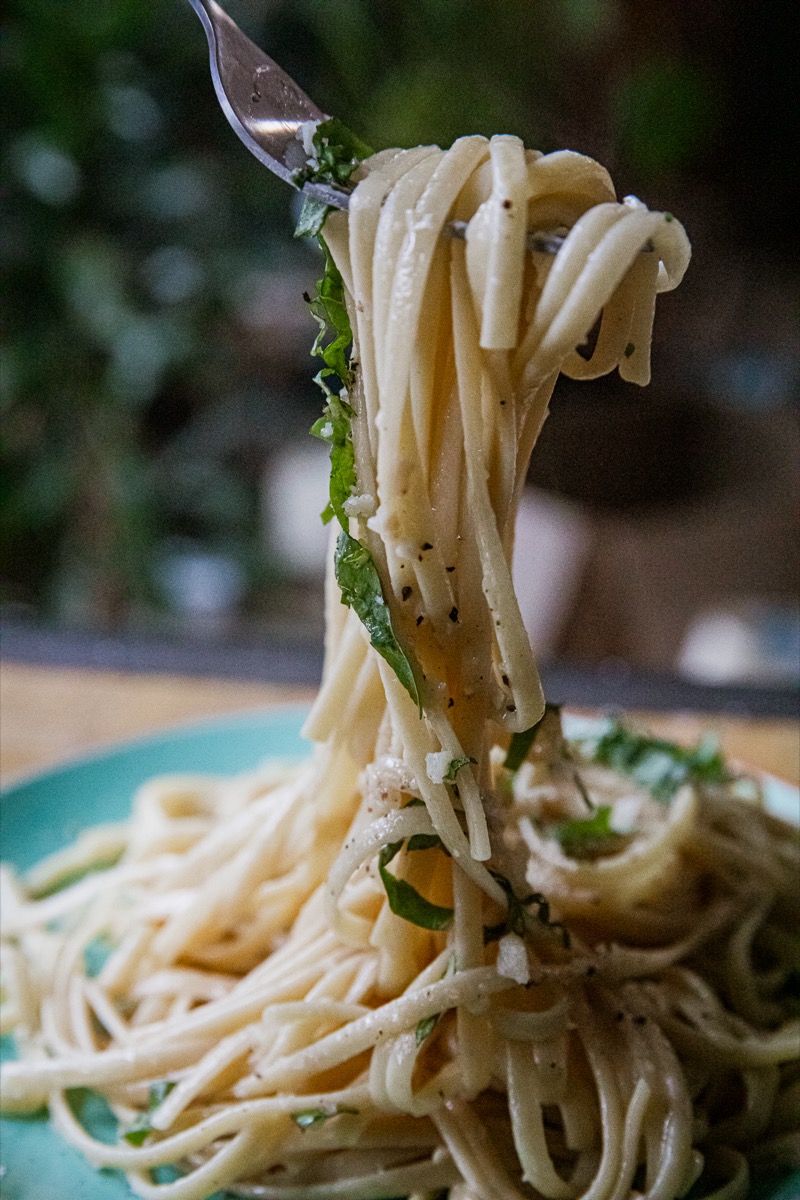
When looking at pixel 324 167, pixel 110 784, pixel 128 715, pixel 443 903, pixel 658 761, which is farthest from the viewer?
pixel 128 715

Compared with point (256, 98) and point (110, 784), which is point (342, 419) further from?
point (110, 784)

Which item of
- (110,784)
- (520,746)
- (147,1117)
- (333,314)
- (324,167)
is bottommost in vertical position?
A: (147,1117)

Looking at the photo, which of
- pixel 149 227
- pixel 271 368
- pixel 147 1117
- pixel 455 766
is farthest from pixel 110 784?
pixel 271 368

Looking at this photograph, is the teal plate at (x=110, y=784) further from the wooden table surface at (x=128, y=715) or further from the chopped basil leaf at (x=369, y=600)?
the chopped basil leaf at (x=369, y=600)

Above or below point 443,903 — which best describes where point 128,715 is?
below

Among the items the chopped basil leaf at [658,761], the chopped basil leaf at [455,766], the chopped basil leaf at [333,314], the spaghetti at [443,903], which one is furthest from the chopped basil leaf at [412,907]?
the chopped basil leaf at [658,761]

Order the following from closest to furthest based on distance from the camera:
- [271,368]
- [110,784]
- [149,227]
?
[110,784]
[149,227]
[271,368]
